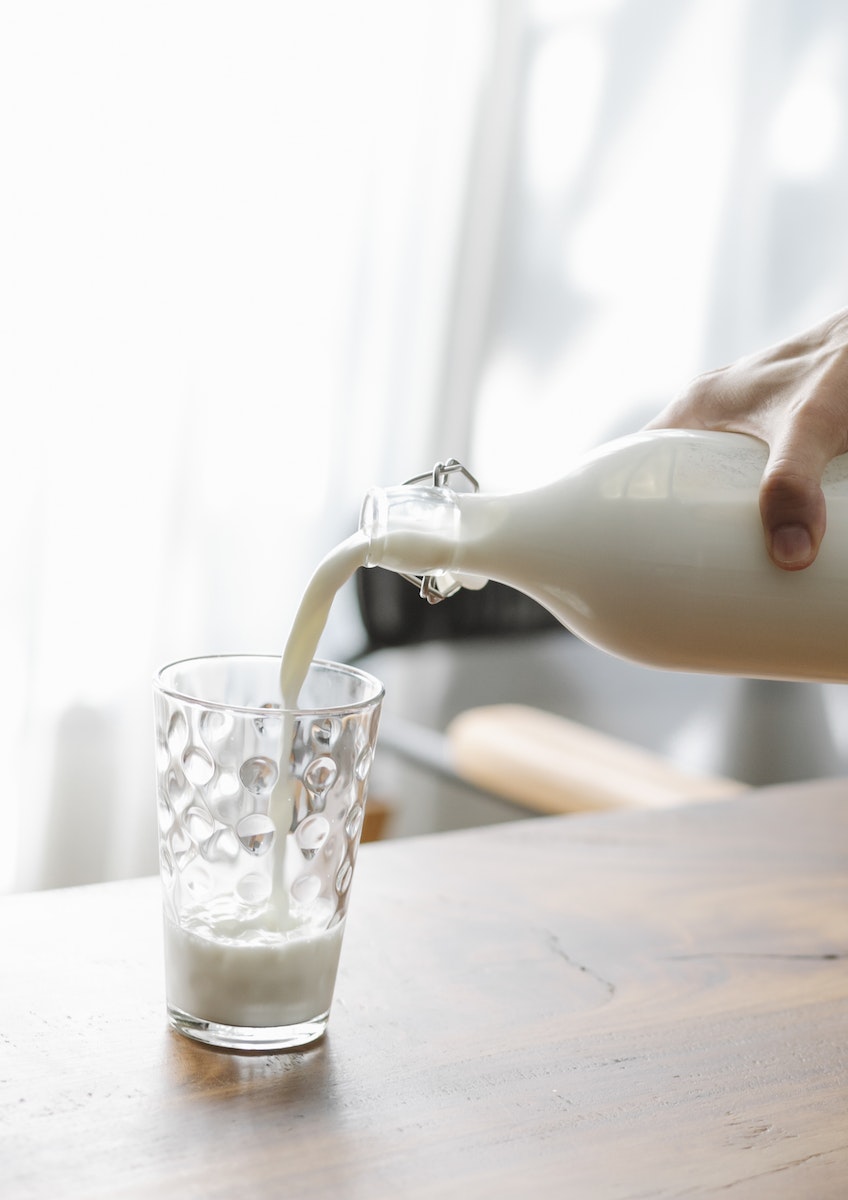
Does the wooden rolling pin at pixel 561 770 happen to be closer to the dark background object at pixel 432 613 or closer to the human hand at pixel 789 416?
the dark background object at pixel 432 613

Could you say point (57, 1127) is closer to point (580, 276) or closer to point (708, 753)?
point (708, 753)

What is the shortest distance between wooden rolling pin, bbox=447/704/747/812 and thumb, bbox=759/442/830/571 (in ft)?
3.86

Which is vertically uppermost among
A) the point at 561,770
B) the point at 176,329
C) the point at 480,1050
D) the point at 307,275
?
the point at 307,275

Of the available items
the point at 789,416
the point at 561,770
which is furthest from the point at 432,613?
the point at 789,416

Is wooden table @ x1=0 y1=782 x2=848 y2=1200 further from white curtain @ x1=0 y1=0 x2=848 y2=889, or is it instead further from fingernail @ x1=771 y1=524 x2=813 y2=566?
white curtain @ x1=0 y1=0 x2=848 y2=889

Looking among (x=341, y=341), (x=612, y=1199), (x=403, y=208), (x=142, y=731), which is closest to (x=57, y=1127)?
(x=612, y=1199)

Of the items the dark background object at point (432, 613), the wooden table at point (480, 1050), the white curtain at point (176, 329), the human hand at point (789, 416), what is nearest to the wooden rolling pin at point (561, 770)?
the dark background object at point (432, 613)

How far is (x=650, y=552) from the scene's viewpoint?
1.75 feet

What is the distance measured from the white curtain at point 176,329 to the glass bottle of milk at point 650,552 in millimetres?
1474

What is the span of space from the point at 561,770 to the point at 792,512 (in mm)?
1309

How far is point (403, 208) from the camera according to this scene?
227cm

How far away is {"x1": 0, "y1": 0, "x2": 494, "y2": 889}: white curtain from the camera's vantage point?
6.08 ft

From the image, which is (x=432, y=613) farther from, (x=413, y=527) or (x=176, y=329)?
(x=413, y=527)

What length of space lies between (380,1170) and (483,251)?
89.2 inches
